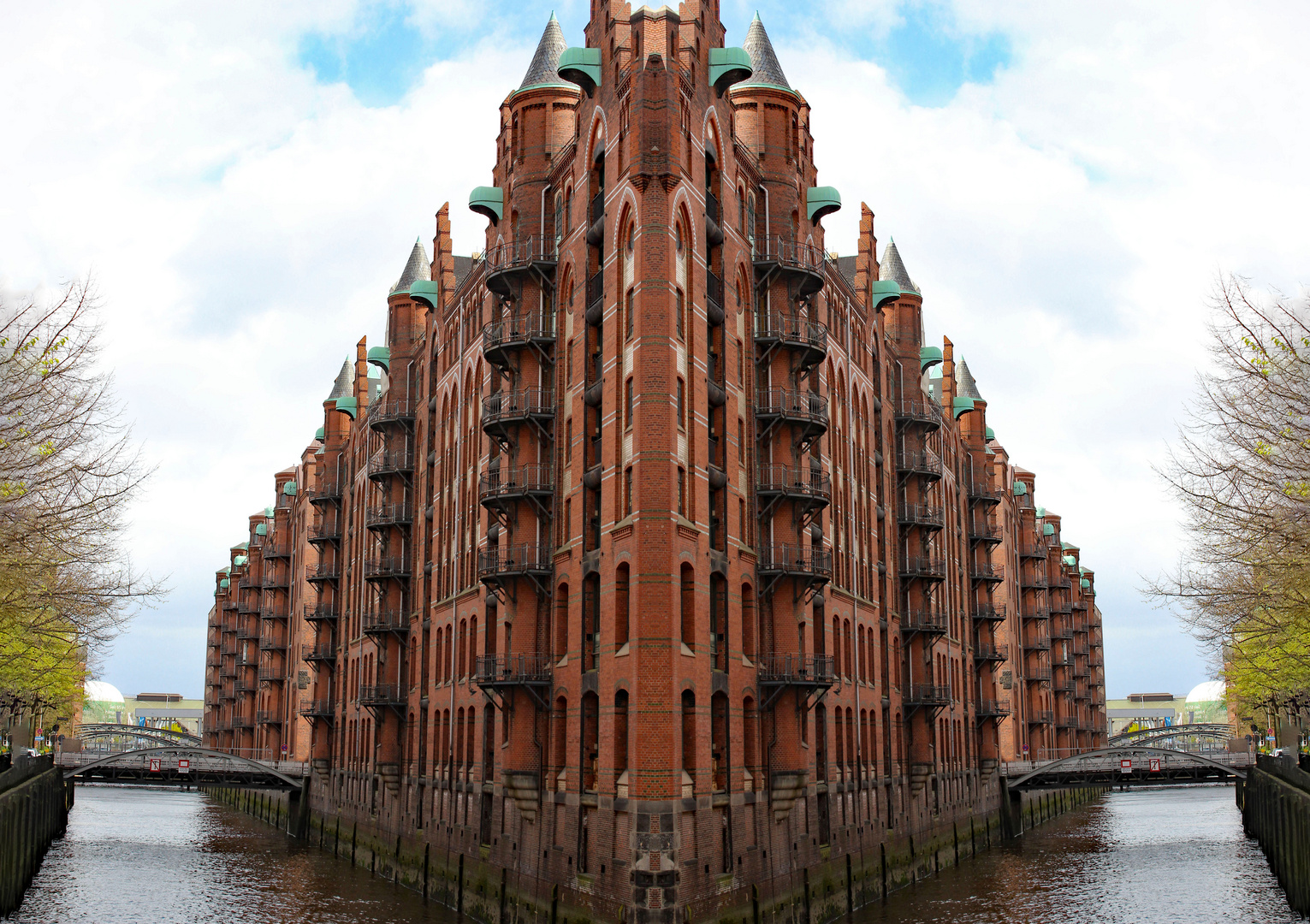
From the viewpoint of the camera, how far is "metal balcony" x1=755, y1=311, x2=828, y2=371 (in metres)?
45.3

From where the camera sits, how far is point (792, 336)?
45.4m

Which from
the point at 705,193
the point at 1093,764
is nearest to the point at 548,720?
the point at 705,193

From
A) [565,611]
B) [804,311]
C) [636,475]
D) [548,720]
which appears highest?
[804,311]

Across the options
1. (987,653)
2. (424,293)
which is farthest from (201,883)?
(987,653)

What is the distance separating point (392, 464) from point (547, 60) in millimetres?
25843

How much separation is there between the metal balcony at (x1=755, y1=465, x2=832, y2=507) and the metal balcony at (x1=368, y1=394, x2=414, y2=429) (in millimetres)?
28247

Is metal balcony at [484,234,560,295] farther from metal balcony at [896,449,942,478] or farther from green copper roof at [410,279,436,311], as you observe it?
metal balcony at [896,449,942,478]

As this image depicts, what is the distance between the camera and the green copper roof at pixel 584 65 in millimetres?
42812

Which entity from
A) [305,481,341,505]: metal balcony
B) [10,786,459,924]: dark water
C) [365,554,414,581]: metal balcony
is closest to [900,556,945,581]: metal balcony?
[365,554,414,581]: metal balcony

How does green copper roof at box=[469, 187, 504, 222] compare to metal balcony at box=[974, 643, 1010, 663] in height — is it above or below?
above

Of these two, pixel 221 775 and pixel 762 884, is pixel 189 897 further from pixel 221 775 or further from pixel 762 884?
pixel 221 775

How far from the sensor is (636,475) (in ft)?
121

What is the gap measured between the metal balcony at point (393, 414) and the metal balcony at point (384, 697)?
13899mm

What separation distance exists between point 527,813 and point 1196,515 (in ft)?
75.1
